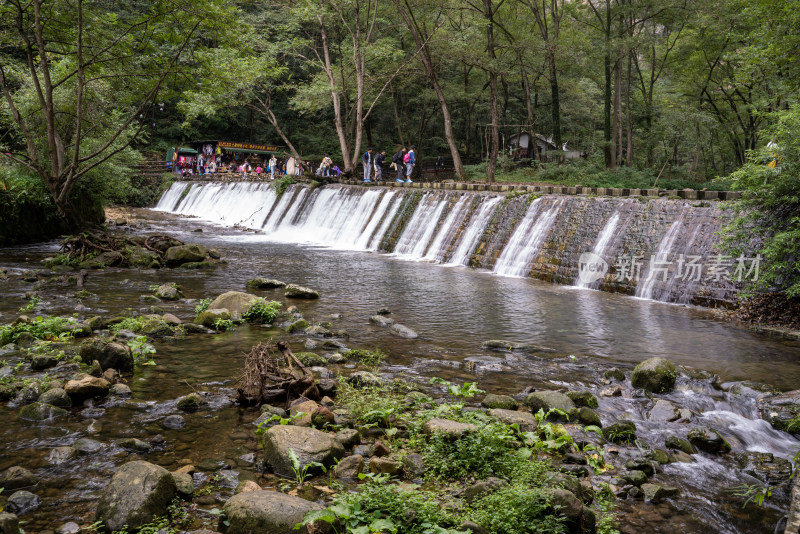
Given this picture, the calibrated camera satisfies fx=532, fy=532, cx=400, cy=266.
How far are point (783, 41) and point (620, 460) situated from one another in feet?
42.4

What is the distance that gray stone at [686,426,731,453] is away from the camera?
482 cm

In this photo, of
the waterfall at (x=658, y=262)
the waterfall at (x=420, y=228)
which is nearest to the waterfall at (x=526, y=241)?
the waterfall at (x=658, y=262)

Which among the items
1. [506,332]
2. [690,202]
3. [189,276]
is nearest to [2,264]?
[189,276]

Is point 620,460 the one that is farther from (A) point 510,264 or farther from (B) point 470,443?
(A) point 510,264

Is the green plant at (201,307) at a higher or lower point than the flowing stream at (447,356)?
higher

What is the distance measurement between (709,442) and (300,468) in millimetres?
3648

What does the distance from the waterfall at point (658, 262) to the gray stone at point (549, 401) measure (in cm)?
716

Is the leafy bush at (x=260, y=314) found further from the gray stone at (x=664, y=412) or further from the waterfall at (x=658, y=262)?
the waterfall at (x=658, y=262)

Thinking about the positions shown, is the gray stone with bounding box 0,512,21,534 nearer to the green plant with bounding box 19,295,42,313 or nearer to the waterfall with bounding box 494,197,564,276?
the green plant with bounding box 19,295,42,313

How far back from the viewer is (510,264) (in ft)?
47.6

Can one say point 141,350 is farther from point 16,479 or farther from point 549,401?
point 549,401

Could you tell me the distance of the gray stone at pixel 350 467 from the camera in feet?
13.1

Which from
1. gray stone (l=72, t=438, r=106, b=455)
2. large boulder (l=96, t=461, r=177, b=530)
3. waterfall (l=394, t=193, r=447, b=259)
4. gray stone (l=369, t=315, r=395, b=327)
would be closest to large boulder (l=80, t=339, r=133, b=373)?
gray stone (l=72, t=438, r=106, b=455)

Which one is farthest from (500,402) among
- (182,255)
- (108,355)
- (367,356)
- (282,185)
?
(282,185)
